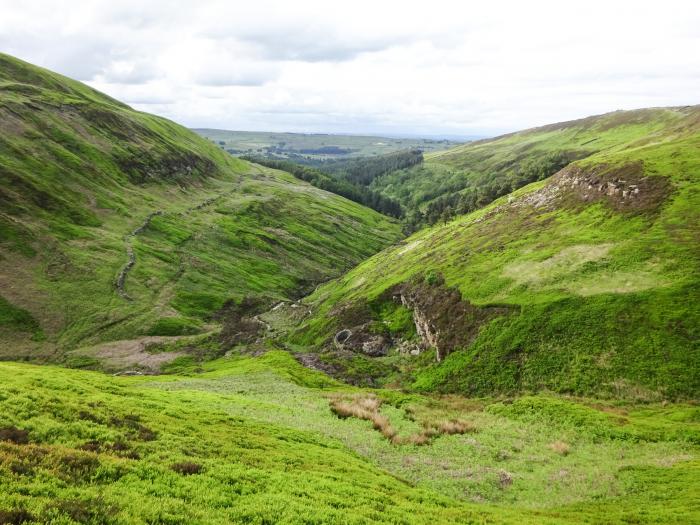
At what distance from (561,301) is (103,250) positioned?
124099mm

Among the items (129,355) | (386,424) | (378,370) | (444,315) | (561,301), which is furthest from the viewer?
(129,355)

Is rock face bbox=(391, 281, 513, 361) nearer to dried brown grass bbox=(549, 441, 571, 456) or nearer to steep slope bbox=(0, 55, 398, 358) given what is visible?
dried brown grass bbox=(549, 441, 571, 456)

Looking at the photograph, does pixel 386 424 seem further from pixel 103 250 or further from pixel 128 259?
pixel 103 250

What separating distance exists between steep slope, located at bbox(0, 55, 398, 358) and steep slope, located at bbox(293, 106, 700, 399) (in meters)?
44.4

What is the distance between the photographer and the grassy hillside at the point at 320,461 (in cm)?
1970

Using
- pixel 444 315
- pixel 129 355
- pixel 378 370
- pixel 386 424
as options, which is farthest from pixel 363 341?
pixel 129 355

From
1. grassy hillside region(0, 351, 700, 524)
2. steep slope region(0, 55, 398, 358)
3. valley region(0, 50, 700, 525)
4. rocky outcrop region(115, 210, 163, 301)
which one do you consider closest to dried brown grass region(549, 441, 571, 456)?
grassy hillside region(0, 351, 700, 524)

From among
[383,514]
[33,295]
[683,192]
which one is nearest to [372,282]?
[683,192]

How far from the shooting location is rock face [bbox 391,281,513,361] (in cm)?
6531

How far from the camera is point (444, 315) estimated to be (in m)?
72.9

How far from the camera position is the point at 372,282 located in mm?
111062

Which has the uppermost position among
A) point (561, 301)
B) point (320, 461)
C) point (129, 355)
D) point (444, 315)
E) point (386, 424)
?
point (561, 301)

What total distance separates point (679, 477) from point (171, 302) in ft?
379

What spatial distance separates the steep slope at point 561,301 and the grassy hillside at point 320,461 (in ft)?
24.2
